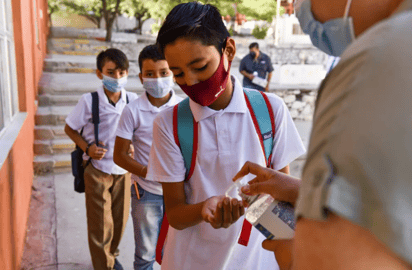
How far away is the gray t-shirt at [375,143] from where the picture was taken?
0.40 m

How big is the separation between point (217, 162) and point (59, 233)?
124 inches

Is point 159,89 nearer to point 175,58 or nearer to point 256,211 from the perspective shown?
point 175,58

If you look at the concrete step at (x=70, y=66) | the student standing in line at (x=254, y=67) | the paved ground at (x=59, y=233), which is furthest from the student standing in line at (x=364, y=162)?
the concrete step at (x=70, y=66)

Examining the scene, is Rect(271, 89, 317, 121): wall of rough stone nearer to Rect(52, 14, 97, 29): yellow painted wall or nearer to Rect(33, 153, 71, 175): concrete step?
Rect(33, 153, 71, 175): concrete step

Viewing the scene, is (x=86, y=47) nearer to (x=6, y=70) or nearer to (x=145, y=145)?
(x=6, y=70)

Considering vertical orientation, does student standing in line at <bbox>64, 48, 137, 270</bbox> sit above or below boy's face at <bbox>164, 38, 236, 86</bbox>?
below

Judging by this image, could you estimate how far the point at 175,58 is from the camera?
1.53 metres

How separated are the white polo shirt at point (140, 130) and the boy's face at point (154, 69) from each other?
0.67ft

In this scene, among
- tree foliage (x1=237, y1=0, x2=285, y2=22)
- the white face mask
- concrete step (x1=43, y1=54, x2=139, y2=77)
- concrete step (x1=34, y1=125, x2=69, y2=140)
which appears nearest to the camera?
the white face mask

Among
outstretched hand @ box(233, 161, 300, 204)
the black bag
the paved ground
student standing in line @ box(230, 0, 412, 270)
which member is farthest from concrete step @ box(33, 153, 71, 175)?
student standing in line @ box(230, 0, 412, 270)

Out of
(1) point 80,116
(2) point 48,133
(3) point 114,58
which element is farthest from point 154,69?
(2) point 48,133

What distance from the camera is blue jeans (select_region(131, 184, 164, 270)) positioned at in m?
2.83

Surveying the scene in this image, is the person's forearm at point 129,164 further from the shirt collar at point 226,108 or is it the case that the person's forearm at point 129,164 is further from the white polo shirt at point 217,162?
the shirt collar at point 226,108

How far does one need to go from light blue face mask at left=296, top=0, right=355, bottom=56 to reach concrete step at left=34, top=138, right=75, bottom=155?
6.40 metres
